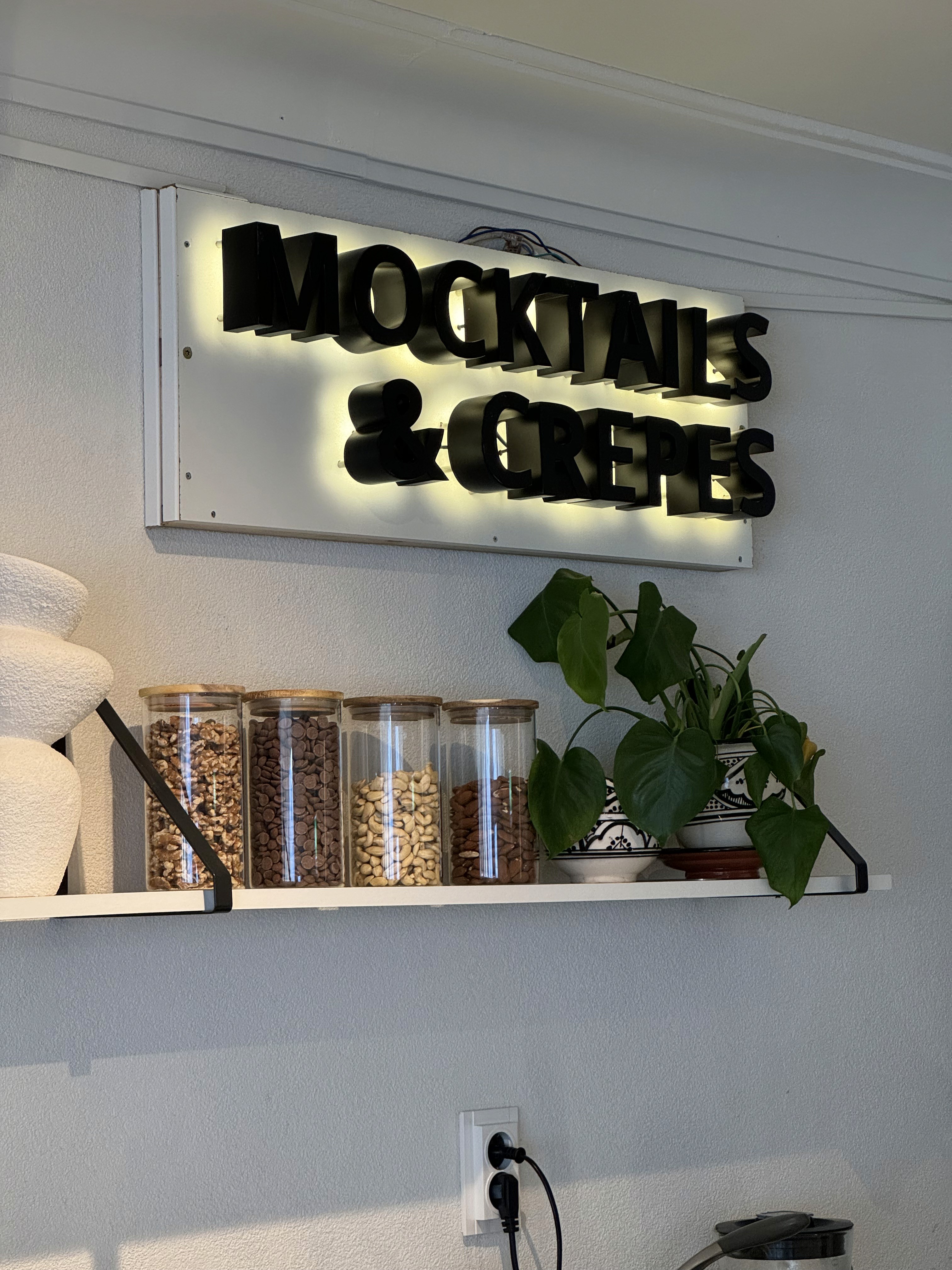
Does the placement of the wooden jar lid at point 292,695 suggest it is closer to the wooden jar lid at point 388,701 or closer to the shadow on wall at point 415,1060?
the wooden jar lid at point 388,701

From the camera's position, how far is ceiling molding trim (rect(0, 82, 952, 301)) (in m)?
1.48

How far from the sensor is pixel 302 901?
1.34 meters

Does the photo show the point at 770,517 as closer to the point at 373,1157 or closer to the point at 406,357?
the point at 406,357

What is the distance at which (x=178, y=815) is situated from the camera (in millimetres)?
1312

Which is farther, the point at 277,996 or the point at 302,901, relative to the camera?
the point at 277,996

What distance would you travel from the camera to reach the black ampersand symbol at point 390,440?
1.56 metres

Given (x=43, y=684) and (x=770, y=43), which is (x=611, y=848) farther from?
(x=770, y=43)

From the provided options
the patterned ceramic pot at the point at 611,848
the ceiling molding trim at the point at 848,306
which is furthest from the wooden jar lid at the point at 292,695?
the ceiling molding trim at the point at 848,306

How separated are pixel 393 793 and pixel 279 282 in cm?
53

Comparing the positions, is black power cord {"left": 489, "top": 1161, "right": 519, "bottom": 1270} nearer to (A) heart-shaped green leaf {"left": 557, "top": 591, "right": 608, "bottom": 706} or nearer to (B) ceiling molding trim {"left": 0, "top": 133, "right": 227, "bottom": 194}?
(A) heart-shaped green leaf {"left": 557, "top": 591, "right": 608, "bottom": 706}

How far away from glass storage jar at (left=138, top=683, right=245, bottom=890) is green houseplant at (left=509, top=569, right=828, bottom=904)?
337mm

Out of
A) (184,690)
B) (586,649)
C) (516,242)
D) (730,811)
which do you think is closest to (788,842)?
(730,811)

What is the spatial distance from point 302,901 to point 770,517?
3.04 ft

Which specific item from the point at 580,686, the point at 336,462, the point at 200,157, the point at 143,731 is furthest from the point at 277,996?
the point at 200,157
